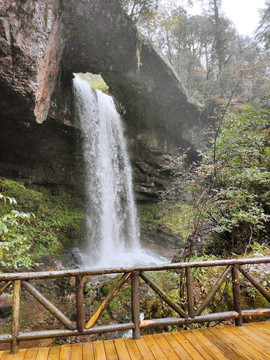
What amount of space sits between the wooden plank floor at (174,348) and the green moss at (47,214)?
256 inches

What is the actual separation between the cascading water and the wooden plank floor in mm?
7936

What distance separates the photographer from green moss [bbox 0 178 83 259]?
9172 mm

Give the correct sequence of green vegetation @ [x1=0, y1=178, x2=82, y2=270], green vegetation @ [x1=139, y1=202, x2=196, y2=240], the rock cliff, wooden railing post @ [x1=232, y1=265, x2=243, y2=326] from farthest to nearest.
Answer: green vegetation @ [x1=139, y1=202, x2=196, y2=240] → green vegetation @ [x1=0, y1=178, x2=82, y2=270] → the rock cliff → wooden railing post @ [x1=232, y1=265, x2=243, y2=326]

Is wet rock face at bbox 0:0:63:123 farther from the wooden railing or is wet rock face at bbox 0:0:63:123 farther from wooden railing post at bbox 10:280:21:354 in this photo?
wooden railing post at bbox 10:280:21:354

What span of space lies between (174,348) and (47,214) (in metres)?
9.35

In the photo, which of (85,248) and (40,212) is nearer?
(40,212)

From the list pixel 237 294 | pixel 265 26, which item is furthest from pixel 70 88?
pixel 265 26

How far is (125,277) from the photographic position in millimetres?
2783

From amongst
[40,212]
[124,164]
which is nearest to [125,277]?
[40,212]

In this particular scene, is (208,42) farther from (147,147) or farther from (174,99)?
(147,147)

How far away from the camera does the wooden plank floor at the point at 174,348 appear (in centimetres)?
240

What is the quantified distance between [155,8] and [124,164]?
7701 mm

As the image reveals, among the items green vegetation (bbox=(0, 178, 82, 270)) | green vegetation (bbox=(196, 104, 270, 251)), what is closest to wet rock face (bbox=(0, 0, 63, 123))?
green vegetation (bbox=(0, 178, 82, 270))

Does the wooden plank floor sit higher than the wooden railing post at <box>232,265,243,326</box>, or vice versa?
the wooden railing post at <box>232,265,243,326</box>
